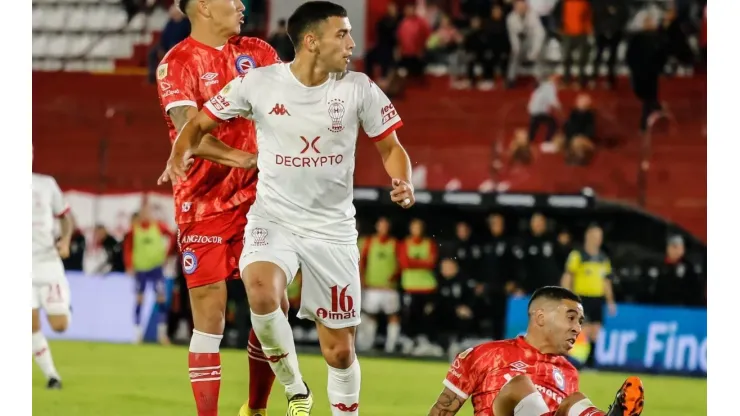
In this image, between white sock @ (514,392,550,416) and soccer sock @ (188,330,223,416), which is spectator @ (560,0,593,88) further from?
white sock @ (514,392,550,416)

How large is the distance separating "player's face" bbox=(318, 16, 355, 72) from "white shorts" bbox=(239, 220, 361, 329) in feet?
2.27

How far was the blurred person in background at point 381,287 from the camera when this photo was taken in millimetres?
10273

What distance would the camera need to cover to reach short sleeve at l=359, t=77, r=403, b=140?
479 centimetres

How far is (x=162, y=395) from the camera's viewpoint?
7.16m

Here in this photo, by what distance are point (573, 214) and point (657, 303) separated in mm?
1118

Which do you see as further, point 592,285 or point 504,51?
point 504,51

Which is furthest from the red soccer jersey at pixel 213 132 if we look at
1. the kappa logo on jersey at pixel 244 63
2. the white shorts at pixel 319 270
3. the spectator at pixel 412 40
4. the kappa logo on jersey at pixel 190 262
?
the spectator at pixel 412 40

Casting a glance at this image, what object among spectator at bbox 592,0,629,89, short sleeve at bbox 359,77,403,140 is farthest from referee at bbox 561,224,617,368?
Answer: short sleeve at bbox 359,77,403,140

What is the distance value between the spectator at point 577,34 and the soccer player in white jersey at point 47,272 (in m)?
6.32

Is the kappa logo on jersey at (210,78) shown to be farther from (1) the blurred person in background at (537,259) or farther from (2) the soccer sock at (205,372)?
(1) the blurred person in background at (537,259)

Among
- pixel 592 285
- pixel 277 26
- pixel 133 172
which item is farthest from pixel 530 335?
pixel 133 172

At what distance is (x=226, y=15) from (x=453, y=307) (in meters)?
5.42
